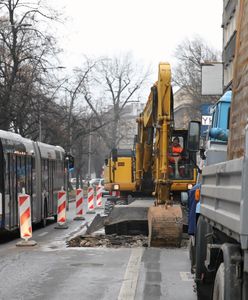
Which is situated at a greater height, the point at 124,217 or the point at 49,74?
the point at 49,74

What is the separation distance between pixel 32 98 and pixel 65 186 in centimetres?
1350

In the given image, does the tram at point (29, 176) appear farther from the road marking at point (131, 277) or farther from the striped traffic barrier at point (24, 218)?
the road marking at point (131, 277)

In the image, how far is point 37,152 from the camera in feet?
72.5

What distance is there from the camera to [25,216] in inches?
620

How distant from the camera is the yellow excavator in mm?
13602

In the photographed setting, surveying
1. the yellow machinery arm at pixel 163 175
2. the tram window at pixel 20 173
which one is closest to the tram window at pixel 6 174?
the tram window at pixel 20 173

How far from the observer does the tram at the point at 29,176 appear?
1688 centimetres

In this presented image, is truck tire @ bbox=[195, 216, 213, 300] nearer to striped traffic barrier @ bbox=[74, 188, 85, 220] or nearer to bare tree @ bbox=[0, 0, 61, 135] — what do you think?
striped traffic barrier @ bbox=[74, 188, 85, 220]

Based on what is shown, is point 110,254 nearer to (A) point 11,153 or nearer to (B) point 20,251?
(B) point 20,251

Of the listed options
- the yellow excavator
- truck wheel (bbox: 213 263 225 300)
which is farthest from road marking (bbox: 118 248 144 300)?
truck wheel (bbox: 213 263 225 300)

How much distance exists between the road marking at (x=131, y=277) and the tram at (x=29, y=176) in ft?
15.4

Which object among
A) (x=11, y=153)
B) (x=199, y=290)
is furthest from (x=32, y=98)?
(x=199, y=290)

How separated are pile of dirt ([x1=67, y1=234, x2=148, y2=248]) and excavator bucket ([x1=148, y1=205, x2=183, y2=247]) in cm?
85

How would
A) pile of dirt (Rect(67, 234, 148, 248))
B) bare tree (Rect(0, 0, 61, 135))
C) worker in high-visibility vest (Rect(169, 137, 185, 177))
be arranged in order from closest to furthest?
pile of dirt (Rect(67, 234, 148, 248))
worker in high-visibility vest (Rect(169, 137, 185, 177))
bare tree (Rect(0, 0, 61, 135))
